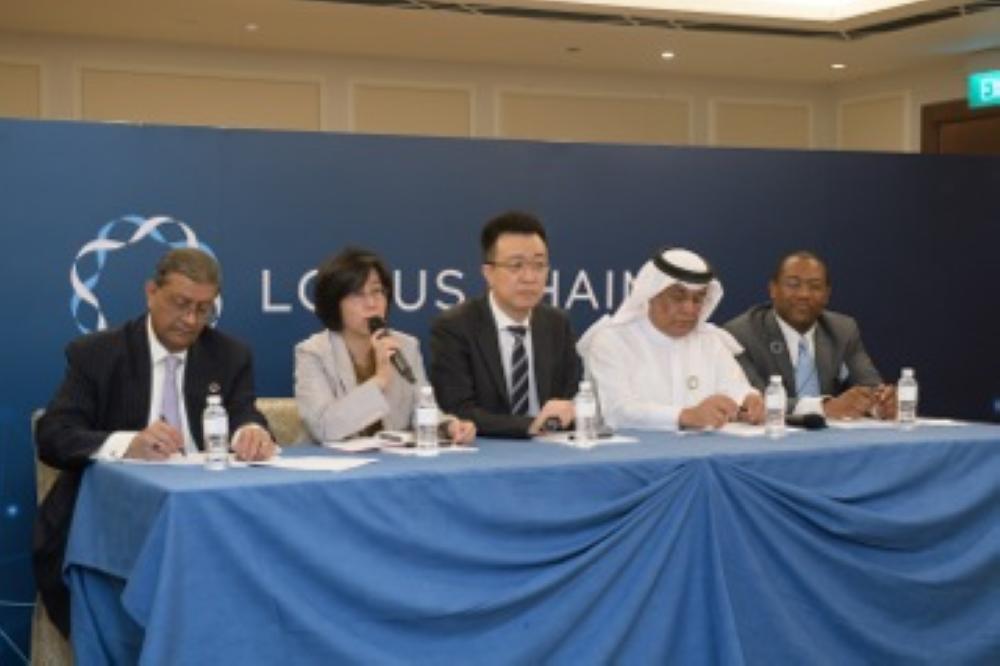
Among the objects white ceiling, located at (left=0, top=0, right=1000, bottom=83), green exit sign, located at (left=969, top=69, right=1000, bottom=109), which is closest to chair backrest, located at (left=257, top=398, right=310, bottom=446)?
white ceiling, located at (left=0, top=0, right=1000, bottom=83)

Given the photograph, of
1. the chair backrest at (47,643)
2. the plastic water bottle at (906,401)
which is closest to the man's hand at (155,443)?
the chair backrest at (47,643)

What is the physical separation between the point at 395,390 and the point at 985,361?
166 inches

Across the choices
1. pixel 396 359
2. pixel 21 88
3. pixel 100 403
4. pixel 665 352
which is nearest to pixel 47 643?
pixel 100 403

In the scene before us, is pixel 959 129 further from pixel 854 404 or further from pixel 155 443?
pixel 155 443

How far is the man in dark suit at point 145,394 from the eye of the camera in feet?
11.0

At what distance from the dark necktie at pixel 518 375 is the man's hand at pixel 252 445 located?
1037 millimetres

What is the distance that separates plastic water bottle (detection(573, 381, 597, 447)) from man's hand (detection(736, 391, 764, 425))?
60cm

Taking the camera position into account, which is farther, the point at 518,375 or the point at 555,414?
the point at 518,375

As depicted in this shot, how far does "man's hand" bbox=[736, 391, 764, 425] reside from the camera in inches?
160

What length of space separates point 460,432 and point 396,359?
0.34 metres

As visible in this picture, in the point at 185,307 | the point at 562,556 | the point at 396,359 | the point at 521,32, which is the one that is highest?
the point at 521,32

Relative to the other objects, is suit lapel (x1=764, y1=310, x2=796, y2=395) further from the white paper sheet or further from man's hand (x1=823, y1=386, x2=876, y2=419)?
the white paper sheet

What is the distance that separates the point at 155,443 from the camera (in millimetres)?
3242

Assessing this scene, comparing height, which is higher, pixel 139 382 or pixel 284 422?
pixel 139 382
